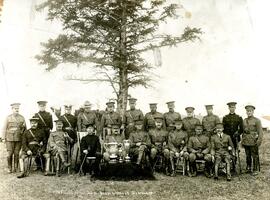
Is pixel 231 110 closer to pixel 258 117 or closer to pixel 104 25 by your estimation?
pixel 258 117

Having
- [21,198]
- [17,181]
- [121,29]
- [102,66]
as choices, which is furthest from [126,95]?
[21,198]

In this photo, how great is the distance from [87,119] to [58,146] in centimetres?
103

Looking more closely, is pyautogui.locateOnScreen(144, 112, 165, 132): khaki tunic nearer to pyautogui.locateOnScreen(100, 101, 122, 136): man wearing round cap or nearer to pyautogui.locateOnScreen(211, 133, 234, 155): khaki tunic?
pyautogui.locateOnScreen(100, 101, 122, 136): man wearing round cap

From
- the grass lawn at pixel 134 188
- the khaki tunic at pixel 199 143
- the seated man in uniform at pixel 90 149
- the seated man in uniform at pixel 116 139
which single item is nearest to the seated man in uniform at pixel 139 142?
the seated man in uniform at pixel 116 139

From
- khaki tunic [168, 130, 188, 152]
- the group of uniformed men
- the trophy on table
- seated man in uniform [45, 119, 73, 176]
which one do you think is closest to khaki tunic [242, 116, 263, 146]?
the group of uniformed men

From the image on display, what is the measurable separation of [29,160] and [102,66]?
153 inches

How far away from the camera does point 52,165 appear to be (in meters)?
6.83

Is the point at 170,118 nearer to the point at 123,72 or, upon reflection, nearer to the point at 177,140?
the point at 177,140

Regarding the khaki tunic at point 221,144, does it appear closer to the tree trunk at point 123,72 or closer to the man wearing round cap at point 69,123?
the man wearing round cap at point 69,123

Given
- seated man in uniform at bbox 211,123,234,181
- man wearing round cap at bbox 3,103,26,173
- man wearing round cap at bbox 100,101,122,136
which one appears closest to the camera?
seated man in uniform at bbox 211,123,234,181

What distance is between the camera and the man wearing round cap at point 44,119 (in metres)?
7.39

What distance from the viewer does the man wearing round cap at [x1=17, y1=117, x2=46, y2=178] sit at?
22.0 feet

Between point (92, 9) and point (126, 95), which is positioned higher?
point (92, 9)

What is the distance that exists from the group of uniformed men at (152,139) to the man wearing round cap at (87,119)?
22mm
